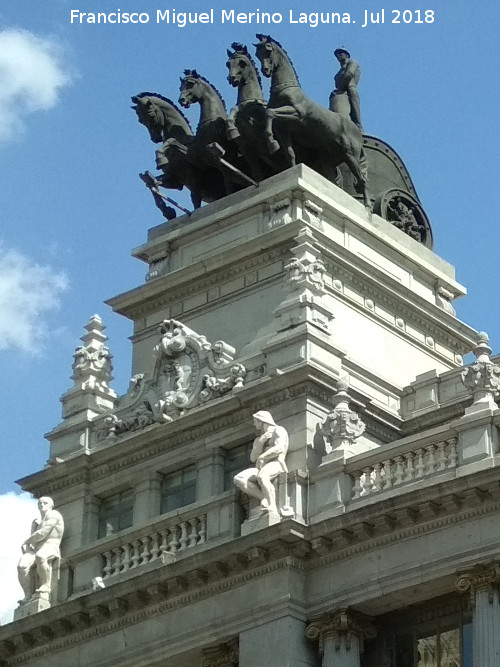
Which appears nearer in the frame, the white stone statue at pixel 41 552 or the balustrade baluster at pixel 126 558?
the balustrade baluster at pixel 126 558

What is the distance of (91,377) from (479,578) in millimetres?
14380

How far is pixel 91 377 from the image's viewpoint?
5391 centimetres

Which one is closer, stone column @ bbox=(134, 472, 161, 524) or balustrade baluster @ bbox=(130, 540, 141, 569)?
balustrade baluster @ bbox=(130, 540, 141, 569)

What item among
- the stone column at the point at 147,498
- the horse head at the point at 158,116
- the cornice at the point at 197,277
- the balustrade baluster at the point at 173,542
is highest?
the horse head at the point at 158,116

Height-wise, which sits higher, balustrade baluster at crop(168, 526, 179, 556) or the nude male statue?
the nude male statue

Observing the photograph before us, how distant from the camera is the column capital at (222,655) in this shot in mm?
45969

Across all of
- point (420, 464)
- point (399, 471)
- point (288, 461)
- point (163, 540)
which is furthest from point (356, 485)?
point (163, 540)

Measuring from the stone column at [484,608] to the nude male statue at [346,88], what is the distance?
57.8 ft

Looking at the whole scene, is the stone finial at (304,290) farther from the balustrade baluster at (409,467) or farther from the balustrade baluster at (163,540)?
the balustrade baluster at (163,540)

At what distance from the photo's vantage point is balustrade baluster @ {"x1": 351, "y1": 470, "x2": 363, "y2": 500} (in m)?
45.7

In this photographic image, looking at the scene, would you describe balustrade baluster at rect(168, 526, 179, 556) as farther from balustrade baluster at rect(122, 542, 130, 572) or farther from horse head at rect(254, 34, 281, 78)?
horse head at rect(254, 34, 281, 78)

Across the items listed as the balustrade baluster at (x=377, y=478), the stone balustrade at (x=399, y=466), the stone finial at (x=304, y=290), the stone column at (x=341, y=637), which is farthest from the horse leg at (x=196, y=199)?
the stone column at (x=341, y=637)

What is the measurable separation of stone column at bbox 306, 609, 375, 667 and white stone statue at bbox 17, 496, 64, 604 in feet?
26.9

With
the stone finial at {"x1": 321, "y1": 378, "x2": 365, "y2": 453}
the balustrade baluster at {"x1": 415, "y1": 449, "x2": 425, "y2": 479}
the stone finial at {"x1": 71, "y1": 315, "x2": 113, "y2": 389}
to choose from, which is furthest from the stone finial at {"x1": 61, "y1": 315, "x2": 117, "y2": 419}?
the balustrade baluster at {"x1": 415, "y1": 449, "x2": 425, "y2": 479}
